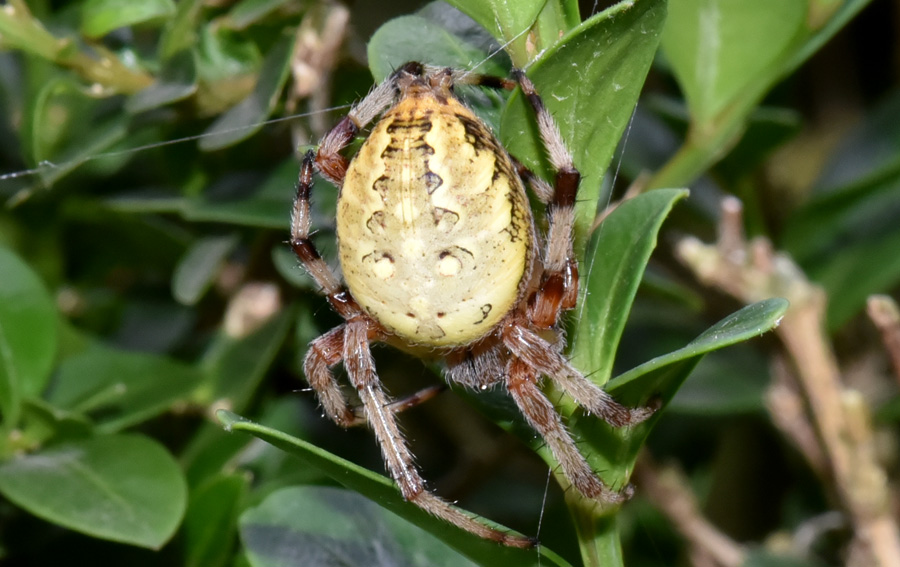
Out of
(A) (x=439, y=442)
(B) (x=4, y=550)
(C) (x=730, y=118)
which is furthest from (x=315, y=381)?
(A) (x=439, y=442)

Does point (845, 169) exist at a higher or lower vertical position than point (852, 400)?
higher

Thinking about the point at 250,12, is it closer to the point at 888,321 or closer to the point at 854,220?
the point at 888,321

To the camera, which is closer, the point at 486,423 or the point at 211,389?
the point at 211,389

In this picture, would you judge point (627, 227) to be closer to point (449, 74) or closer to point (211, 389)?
point (449, 74)

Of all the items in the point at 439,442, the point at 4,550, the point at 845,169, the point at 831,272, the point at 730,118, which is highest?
the point at 730,118

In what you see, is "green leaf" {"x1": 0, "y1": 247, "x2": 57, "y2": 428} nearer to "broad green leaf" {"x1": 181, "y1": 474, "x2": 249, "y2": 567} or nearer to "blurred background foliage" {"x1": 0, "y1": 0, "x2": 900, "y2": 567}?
"blurred background foliage" {"x1": 0, "y1": 0, "x2": 900, "y2": 567}

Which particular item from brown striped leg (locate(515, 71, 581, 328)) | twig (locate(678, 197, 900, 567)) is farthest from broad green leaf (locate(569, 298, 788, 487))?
twig (locate(678, 197, 900, 567))

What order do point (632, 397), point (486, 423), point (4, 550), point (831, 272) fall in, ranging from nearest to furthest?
point (632, 397) < point (4, 550) < point (831, 272) < point (486, 423)
